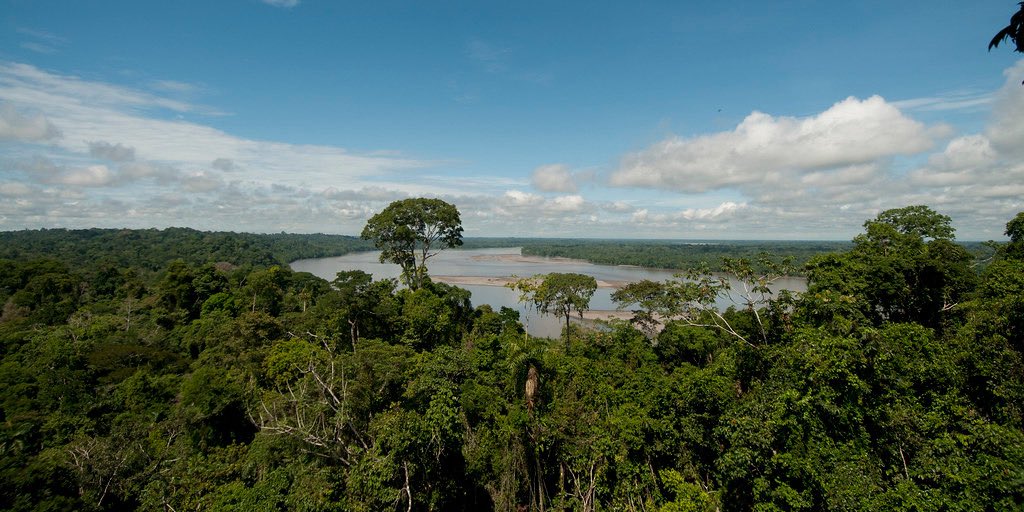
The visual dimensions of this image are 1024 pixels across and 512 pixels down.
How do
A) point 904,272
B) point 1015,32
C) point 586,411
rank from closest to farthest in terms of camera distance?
point 1015,32, point 586,411, point 904,272

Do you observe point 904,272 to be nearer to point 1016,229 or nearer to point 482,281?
point 1016,229

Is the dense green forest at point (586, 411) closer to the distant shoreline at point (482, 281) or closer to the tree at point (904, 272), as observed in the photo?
the tree at point (904, 272)

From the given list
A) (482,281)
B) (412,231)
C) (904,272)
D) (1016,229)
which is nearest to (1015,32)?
(904,272)

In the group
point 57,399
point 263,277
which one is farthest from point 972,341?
point 263,277

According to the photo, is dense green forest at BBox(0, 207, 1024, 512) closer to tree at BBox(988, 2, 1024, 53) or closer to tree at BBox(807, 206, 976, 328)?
tree at BBox(807, 206, 976, 328)

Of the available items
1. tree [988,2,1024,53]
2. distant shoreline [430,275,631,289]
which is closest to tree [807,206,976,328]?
tree [988,2,1024,53]

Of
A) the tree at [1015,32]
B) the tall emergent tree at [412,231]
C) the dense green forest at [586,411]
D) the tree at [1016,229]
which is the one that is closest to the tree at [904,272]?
the dense green forest at [586,411]
